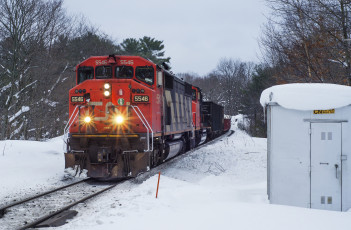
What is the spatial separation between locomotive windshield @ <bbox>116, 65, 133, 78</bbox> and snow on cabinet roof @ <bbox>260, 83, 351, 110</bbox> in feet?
16.8

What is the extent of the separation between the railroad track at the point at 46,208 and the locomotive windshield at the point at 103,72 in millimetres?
3407

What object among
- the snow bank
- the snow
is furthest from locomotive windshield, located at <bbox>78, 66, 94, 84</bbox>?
the snow

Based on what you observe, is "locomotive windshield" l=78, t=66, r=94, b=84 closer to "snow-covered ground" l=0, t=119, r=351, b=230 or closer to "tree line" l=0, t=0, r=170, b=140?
"snow-covered ground" l=0, t=119, r=351, b=230

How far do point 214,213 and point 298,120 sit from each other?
94.5 inches

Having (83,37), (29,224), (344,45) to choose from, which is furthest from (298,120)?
(83,37)

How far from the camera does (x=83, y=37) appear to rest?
102 ft

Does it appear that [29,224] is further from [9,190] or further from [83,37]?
[83,37]

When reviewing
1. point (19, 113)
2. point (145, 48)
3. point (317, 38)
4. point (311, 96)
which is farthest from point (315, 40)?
point (145, 48)

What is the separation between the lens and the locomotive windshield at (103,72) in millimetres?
10336

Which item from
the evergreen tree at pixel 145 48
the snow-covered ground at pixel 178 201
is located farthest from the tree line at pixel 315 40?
the evergreen tree at pixel 145 48

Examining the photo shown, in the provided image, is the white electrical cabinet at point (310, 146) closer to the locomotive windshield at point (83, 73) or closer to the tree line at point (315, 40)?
the tree line at point (315, 40)

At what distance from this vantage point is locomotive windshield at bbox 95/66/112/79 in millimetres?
10336

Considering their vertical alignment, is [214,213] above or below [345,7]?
below

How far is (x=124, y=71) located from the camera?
1031 centimetres
